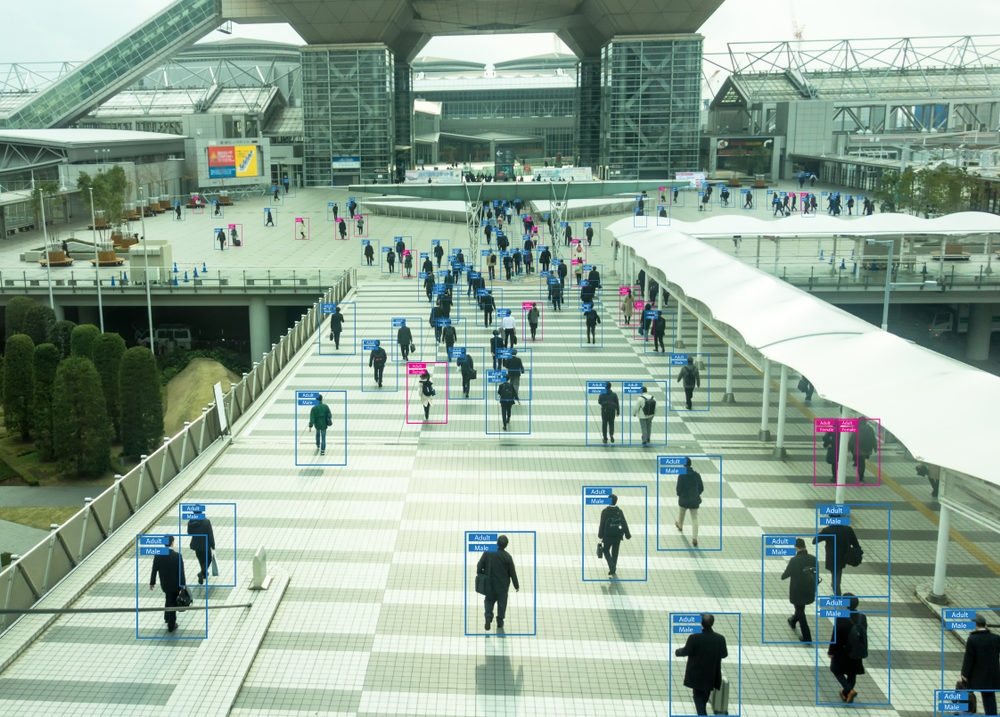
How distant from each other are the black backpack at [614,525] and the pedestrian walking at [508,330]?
37.9 ft

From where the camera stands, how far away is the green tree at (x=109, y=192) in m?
49.2

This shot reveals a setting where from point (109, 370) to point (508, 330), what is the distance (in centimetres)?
1188

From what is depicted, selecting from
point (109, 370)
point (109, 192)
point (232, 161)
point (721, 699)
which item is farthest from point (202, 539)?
point (232, 161)

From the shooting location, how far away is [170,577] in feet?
37.1

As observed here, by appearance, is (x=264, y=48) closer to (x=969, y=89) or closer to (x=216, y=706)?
(x=969, y=89)

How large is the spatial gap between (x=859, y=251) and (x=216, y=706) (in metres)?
27.2

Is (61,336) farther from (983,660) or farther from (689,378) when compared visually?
(983,660)

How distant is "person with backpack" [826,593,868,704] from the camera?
9.41m

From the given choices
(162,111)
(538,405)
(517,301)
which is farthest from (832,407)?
(162,111)

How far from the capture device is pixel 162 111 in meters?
86.8

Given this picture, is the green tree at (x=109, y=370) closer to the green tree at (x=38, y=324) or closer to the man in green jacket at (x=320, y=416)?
the green tree at (x=38, y=324)

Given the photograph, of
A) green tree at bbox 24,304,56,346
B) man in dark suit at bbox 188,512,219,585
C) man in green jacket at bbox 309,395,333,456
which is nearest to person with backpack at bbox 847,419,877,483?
man in green jacket at bbox 309,395,333,456

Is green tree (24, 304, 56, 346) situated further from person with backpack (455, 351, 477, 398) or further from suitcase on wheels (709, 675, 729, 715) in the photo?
suitcase on wheels (709, 675, 729, 715)

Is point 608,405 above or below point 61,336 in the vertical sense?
above
